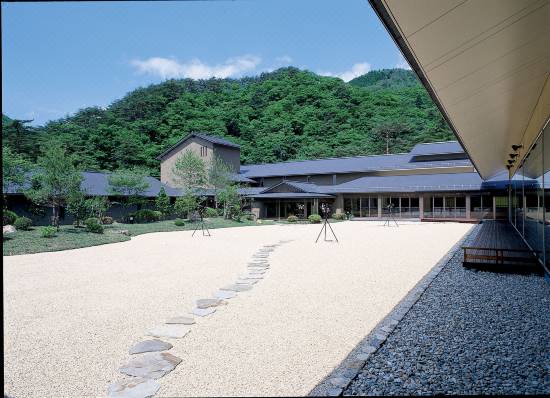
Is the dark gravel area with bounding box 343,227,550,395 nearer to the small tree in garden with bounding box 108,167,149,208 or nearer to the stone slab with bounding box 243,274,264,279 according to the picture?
the stone slab with bounding box 243,274,264,279

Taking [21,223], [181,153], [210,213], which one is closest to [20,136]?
[181,153]

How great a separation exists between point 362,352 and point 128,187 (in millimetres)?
21631

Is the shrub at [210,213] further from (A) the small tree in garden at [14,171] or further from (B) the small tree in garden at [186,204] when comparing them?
(A) the small tree in garden at [14,171]

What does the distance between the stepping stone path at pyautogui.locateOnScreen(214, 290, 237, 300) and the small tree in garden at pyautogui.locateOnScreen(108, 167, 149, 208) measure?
18366 millimetres

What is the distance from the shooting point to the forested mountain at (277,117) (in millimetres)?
44719

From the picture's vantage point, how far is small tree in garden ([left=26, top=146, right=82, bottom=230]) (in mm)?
15540

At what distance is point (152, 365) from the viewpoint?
3148 millimetres

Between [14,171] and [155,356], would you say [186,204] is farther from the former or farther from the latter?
[155,356]

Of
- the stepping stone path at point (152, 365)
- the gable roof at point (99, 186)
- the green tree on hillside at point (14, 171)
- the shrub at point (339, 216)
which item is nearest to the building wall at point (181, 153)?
the gable roof at point (99, 186)

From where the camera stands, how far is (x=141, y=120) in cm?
4519

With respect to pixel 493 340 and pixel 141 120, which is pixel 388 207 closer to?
pixel 493 340

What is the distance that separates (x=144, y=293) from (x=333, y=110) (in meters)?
45.8

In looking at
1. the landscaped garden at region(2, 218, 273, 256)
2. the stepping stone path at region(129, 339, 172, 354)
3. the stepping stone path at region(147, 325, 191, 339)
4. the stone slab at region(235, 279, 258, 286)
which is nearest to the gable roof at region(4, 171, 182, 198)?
the landscaped garden at region(2, 218, 273, 256)

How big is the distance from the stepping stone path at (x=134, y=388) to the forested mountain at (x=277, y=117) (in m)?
40.9
